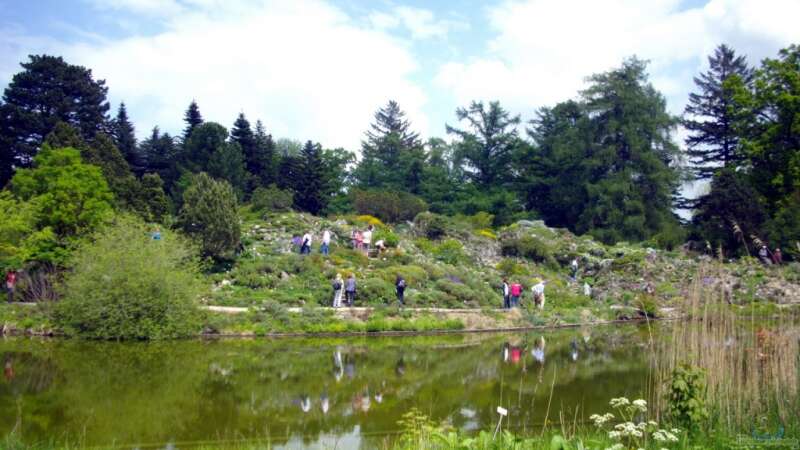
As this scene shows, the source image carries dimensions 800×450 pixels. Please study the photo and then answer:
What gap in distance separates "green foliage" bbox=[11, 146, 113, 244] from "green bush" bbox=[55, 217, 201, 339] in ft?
13.4

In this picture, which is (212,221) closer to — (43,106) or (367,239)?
(367,239)

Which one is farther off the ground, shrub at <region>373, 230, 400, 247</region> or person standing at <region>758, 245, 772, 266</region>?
shrub at <region>373, 230, 400, 247</region>

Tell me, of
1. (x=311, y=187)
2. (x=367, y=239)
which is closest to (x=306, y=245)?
(x=367, y=239)

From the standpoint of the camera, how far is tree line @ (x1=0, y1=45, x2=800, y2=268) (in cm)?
4044

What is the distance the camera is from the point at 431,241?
3909 centimetres

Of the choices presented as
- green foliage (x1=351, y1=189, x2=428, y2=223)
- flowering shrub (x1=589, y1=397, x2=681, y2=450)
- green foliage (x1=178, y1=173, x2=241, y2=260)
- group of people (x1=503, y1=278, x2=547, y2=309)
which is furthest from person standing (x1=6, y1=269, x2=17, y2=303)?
green foliage (x1=351, y1=189, x2=428, y2=223)

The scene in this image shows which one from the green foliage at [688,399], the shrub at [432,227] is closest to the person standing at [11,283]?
the shrub at [432,227]

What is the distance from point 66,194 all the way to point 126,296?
722 centimetres

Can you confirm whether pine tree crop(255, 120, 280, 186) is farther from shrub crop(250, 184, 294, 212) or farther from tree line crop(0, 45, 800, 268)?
shrub crop(250, 184, 294, 212)

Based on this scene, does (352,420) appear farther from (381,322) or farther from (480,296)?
(480,296)

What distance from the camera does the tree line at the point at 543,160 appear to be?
40438 millimetres

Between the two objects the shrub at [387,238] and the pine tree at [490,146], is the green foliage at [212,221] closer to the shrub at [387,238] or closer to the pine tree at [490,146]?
the shrub at [387,238]

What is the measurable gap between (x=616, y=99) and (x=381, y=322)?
35.1 m

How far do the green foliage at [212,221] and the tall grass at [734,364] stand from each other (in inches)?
885
